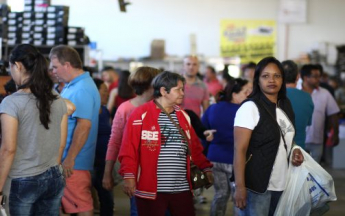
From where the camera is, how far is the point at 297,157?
150 inches

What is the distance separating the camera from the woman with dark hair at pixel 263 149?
3738mm

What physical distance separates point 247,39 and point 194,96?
30.8ft

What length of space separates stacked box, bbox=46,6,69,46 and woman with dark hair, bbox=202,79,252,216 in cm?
331

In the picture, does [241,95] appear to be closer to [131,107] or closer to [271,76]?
[131,107]

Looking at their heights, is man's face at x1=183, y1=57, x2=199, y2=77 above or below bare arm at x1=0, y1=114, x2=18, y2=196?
above

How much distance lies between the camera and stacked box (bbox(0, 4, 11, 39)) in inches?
307

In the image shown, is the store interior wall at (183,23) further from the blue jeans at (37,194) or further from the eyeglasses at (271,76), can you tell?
the blue jeans at (37,194)

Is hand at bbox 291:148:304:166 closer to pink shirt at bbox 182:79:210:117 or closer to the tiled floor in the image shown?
the tiled floor

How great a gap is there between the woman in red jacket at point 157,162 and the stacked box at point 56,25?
14.3 feet

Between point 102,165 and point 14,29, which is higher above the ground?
point 14,29

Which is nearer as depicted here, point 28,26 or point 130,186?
point 130,186

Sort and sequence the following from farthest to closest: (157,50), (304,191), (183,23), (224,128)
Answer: (183,23) < (157,50) < (224,128) < (304,191)

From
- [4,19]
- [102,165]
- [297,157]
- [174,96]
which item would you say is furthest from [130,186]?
[4,19]

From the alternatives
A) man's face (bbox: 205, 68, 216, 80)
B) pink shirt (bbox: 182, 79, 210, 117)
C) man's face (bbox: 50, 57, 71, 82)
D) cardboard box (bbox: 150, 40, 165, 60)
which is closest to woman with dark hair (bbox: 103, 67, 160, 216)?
man's face (bbox: 50, 57, 71, 82)
